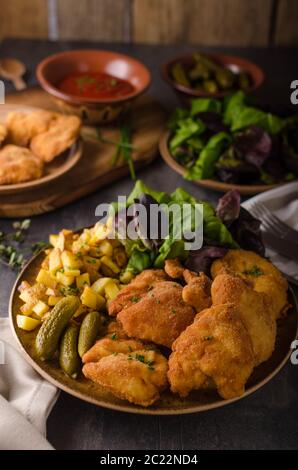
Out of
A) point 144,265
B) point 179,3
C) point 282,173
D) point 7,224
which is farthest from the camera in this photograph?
point 179,3

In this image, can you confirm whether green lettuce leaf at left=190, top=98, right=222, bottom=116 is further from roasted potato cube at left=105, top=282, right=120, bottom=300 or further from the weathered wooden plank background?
the weathered wooden plank background

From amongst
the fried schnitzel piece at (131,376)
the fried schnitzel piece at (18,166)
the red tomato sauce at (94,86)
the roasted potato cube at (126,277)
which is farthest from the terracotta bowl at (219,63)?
the fried schnitzel piece at (131,376)

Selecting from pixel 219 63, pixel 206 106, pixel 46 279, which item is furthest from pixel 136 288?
pixel 219 63

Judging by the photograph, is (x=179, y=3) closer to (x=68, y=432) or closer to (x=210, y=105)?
(x=210, y=105)

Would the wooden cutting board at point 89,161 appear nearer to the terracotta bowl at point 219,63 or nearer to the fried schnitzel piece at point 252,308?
the terracotta bowl at point 219,63

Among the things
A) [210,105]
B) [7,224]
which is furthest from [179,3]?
[7,224]

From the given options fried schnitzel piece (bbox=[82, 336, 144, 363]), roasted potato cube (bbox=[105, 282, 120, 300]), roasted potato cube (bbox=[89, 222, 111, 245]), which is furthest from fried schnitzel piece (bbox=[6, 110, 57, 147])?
fried schnitzel piece (bbox=[82, 336, 144, 363])

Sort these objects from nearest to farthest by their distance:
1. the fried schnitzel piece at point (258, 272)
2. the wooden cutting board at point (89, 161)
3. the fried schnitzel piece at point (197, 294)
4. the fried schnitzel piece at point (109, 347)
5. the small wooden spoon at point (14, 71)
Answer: the fried schnitzel piece at point (109, 347)
the fried schnitzel piece at point (197, 294)
the fried schnitzel piece at point (258, 272)
the wooden cutting board at point (89, 161)
the small wooden spoon at point (14, 71)
